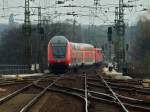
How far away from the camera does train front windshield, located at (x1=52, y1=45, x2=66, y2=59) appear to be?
142 feet

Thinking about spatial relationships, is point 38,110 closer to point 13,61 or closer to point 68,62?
point 68,62

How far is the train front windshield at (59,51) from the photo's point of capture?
142ft

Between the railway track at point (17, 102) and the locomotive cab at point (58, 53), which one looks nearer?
the railway track at point (17, 102)

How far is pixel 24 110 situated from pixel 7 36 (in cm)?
8357

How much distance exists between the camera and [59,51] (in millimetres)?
43438

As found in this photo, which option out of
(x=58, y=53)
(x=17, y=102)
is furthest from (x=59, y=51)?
(x=17, y=102)

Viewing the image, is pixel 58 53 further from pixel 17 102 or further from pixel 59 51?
pixel 17 102

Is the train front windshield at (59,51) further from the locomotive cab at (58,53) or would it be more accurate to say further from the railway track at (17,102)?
the railway track at (17,102)

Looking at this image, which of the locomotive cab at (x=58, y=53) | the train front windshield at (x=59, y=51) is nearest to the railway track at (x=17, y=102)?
the locomotive cab at (x=58, y=53)

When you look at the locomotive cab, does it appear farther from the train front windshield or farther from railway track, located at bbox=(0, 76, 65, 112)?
railway track, located at bbox=(0, 76, 65, 112)

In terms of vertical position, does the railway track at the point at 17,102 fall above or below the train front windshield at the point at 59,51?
below

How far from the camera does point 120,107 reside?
14.9 m

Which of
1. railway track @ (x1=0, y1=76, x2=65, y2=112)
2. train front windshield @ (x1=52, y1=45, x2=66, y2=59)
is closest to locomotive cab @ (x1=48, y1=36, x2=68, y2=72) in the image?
train front windshield @ (x1=52, y1=45, x2=66, y2=59)

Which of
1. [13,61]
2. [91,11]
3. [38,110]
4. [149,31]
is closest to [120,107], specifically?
[38,110]
